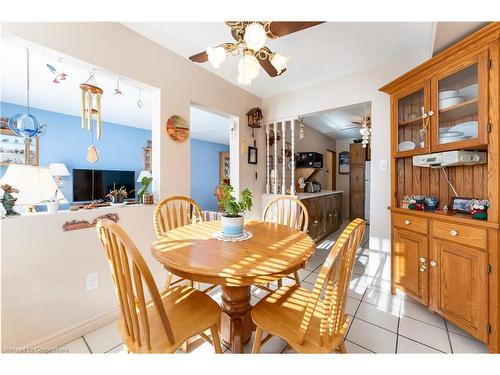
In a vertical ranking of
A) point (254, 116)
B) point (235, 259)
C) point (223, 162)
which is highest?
point (254, 116)

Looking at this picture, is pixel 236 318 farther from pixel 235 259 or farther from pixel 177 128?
pixel 177 128

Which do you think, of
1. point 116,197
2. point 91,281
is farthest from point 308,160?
point 91,281

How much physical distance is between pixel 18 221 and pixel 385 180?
10.3 feet

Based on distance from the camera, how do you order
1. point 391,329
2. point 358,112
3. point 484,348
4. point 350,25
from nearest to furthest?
point 484,348 < point 391,329 < point 350,25 < point 358,112

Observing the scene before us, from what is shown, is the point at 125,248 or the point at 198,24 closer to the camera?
the point at 125,248

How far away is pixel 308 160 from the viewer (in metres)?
4.37

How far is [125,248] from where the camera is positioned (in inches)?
31.0

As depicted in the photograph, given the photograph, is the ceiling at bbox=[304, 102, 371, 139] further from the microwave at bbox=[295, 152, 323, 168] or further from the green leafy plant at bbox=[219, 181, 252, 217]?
the green leafy plant at bbox=[219, 181, 252, 217]

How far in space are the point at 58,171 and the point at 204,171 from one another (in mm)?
3528

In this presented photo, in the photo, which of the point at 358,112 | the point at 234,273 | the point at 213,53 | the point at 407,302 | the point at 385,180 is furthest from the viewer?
the point at 358,112

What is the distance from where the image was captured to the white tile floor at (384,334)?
4.68ft

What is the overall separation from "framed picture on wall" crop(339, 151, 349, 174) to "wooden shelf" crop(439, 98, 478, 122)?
4718mm

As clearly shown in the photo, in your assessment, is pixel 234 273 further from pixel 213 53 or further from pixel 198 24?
pixel 198 24
